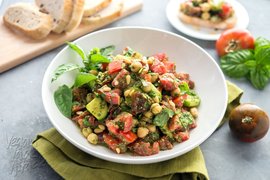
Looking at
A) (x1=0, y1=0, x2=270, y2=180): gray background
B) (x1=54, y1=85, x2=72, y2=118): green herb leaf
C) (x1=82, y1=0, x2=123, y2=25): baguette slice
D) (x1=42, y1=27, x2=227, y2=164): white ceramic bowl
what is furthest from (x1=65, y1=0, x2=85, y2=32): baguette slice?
(x1=54, y1=85, x2=72, y2=118): green herb leaf

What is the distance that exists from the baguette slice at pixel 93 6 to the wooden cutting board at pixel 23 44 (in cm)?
13

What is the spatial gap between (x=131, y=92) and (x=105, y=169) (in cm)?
53

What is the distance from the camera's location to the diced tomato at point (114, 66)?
2639 mm

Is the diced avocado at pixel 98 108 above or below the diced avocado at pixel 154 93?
below

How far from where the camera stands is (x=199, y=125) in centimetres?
272

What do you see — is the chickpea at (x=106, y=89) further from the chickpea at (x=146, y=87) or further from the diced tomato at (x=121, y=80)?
the chickpea at (x=146, y=87)

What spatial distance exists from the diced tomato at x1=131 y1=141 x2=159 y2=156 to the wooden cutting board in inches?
62.6

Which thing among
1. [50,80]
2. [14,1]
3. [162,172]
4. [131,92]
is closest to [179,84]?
[131,92]

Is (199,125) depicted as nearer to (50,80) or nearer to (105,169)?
(105,169)

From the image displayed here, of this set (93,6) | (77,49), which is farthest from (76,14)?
(77,49)

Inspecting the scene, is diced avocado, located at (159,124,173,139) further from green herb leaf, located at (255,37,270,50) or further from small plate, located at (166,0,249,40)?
small plate, located at (166,0,249,40)

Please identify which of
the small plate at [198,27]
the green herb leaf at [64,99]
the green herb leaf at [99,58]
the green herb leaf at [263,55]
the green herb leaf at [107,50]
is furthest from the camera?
the small plate at [198,27]

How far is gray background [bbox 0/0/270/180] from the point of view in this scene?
2707mm

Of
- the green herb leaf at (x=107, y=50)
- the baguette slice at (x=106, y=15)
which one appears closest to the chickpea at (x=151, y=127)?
the green herb leaf at (x=107, y=50)
